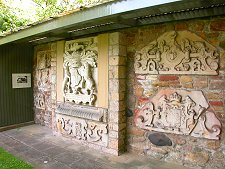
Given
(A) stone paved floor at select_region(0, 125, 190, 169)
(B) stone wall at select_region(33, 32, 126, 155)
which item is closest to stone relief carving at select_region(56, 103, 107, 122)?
(B) stone wall at select_region(33, 32, 126, 155)

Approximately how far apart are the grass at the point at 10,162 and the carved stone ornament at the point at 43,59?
95.2 inches

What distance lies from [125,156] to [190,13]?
98.4 inches

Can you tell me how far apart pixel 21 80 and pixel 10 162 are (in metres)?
2.65

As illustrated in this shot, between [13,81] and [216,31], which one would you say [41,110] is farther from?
[216,31]

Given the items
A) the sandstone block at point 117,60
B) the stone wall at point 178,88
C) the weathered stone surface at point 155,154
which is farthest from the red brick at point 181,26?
the weathered stone surface at point 155,154

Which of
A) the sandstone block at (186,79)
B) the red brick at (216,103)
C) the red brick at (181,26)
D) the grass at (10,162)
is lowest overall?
the grass at (10,162)

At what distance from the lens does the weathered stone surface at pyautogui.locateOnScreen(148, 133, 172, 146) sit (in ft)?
10.8

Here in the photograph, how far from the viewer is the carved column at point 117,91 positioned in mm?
3531

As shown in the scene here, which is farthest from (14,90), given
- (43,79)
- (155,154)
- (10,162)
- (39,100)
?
(155,154)

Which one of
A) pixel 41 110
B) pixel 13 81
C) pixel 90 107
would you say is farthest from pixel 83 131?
pixel 13 81

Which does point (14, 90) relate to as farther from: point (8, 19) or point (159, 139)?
point (8, 19)

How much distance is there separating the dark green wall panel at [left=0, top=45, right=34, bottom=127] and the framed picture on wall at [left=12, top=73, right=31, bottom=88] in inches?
3.2

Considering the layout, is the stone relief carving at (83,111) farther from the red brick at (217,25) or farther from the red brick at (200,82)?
the red brick at (217,25)

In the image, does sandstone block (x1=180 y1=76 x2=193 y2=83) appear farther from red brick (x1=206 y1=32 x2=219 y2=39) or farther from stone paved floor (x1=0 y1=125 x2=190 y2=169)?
stone paved floor (x1=0 y1=125 x2=190 y2=169)
